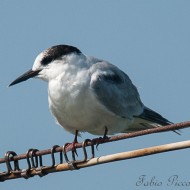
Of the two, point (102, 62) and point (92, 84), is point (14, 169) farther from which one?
point (102, 62)

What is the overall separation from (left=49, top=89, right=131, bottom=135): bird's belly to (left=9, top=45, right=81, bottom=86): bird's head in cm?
31

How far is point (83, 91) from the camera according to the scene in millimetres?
7484

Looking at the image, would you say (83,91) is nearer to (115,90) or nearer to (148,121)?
(115,90)

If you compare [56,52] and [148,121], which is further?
[148,121]

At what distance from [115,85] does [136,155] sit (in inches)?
149

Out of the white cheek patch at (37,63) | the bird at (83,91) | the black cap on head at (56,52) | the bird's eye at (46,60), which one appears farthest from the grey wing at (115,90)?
the white cheek patch at (37,63)

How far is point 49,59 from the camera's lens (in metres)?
7.88

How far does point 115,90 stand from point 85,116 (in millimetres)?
710

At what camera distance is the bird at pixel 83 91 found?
7.54 meters

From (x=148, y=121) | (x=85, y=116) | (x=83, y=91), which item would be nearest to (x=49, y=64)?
(x=83, y=91)

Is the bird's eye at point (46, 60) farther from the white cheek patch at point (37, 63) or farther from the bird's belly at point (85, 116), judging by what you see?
the bird's belly at point (85, 116)

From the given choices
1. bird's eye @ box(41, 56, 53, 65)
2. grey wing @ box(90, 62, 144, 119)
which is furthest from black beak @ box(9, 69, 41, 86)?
grey wing @ box(90, 62, 144, 119)

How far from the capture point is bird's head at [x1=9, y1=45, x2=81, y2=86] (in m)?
7.84

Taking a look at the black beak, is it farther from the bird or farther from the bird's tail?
the bird's tail
